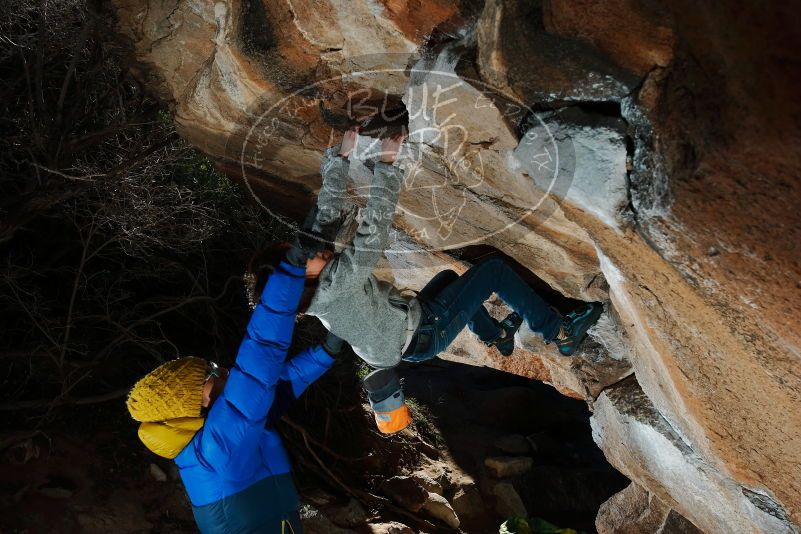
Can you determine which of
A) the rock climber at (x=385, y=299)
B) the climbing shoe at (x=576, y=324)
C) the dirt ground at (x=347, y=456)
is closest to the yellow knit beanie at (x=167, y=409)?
the rock climber at (x=385, y=299)

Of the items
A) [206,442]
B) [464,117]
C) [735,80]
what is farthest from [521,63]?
[206,442]

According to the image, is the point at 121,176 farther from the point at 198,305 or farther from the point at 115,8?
the point at 198,305

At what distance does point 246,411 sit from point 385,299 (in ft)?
2.73

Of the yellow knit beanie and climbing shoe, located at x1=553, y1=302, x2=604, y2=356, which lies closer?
the yellow knit beanie

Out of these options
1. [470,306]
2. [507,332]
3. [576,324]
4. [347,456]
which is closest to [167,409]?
[470,306]

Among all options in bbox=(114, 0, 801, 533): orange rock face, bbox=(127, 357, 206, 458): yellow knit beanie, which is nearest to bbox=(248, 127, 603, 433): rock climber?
bbox=(114, 0, 801, 533): orange rock face

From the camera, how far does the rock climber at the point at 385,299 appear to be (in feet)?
8.42

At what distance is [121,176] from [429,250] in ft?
9.68

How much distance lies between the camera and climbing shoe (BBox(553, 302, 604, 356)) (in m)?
→ 3.70

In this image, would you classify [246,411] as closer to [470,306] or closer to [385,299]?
[385,299]

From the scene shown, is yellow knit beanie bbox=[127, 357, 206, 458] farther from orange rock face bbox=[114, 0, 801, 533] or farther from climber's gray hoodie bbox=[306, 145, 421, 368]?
orange rock face bbox=[114, 0, 801, 533]

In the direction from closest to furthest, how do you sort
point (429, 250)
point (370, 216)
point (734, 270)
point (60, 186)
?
point (734, 270) → point (370, 216) → point (429, 250) → point (60, 186)

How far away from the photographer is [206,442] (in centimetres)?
253

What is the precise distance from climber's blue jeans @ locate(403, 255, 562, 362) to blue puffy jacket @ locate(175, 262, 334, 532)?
81cm
